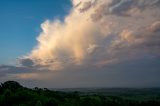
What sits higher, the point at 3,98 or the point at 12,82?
the point at 12,82

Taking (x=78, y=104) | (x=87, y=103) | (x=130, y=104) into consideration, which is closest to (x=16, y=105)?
(x=78, y=104)

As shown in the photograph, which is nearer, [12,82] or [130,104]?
[12,82]

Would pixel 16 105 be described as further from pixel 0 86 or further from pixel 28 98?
pixel 0 86

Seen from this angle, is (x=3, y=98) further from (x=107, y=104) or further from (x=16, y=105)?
(x=107, y=104)

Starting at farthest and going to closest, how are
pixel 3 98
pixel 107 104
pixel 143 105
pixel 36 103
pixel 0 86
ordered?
pixel 143 105, pixel 107 104, pixel 0 86, pixel 3 98, pixel 36 103

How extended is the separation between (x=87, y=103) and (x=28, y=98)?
1955cm

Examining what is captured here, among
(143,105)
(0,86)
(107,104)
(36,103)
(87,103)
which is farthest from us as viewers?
(143,105)

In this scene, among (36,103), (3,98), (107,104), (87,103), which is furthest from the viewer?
(107,104)

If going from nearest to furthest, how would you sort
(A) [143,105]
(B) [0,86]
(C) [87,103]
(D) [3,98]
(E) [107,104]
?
(D) [3,98], (C) [87,103], (B) [0,86], (E) [107,104], (A) [143,105]

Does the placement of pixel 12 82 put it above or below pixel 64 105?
above

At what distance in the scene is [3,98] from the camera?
79.6 metres

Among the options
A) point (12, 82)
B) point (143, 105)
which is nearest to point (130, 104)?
point (143, 105)

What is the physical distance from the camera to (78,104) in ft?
277

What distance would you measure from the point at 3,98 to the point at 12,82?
30467 mm
